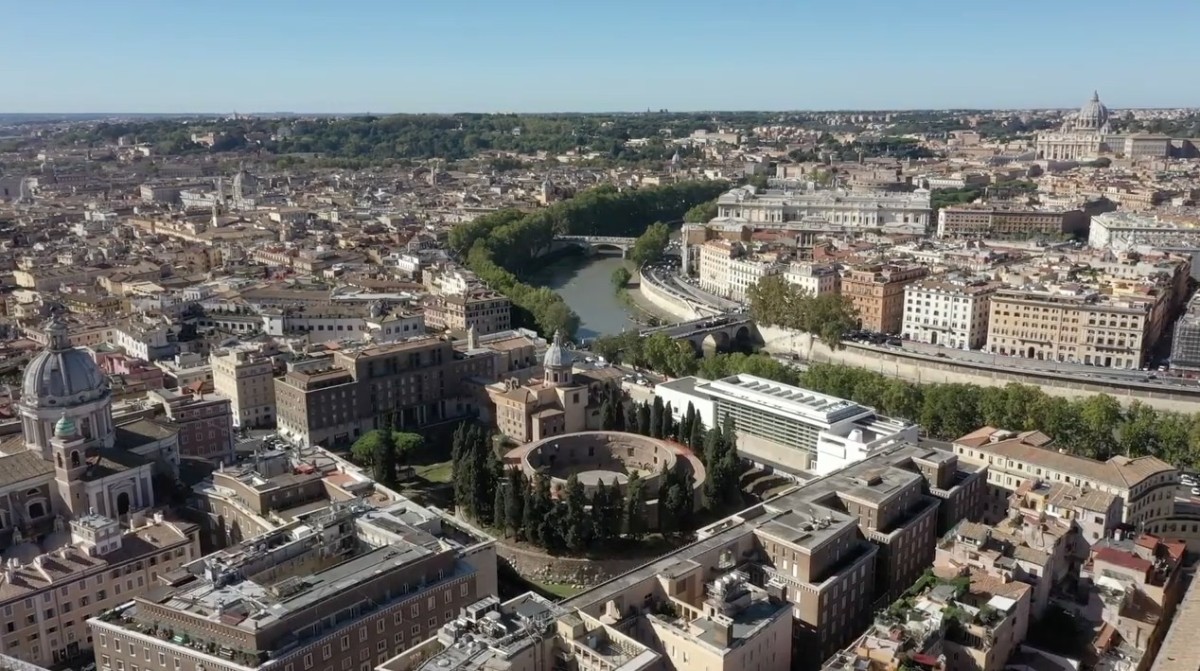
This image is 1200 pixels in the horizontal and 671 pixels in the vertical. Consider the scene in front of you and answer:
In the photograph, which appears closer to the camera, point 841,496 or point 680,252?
point 841,496

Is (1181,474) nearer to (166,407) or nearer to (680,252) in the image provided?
(166,407)

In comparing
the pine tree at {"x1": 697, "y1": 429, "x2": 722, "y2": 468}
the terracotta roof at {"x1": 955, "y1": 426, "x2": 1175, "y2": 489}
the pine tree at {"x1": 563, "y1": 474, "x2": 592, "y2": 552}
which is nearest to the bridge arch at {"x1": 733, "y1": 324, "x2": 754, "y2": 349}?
the pine tree at {"x1": 697, "y1": 429, "x2": 722, "y2": 468}

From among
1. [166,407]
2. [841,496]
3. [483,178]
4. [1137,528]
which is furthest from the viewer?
[483,178]

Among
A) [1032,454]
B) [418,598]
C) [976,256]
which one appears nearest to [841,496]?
[1032,454]

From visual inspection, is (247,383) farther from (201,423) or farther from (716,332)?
(716,332)

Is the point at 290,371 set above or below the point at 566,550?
above

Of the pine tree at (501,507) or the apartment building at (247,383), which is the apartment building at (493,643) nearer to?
the pine tree at (501,507)
